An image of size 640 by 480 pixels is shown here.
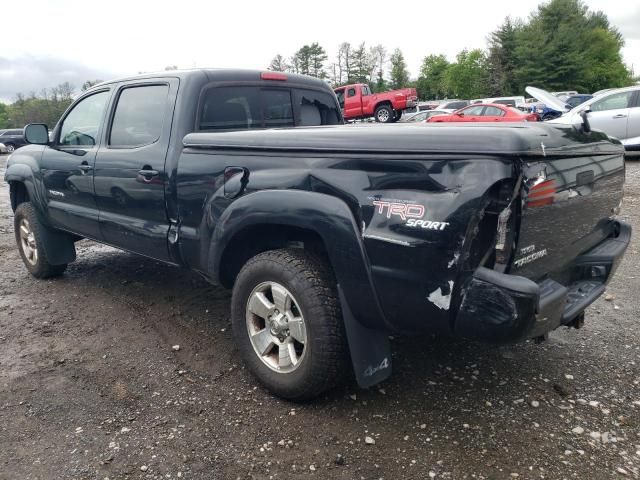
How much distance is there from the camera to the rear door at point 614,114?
11867 mm

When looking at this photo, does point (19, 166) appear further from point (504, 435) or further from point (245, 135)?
point (504, 435)

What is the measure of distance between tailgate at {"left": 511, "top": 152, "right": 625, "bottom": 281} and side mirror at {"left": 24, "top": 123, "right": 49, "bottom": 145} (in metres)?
4.28

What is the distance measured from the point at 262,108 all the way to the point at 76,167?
163 centimetres

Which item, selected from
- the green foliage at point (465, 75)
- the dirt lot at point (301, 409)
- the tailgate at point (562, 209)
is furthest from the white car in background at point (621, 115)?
the green foliage at point (465, 75)

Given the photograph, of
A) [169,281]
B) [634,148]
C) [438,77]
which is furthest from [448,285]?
[438,77]

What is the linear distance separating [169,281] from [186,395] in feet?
7.29

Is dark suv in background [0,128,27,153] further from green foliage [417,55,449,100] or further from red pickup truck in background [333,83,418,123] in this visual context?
green foliage [417,55,449,100]

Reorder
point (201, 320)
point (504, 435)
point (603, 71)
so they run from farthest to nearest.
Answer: point (603, 71) → point (201, 320) → point (504, 435)

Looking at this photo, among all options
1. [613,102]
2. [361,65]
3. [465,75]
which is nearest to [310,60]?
[361,65]

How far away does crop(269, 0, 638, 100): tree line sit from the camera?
177 feet

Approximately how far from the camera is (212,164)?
3.14 m

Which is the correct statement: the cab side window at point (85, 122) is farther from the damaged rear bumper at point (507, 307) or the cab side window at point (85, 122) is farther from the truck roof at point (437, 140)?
the damaged rear bumper at point (507, 307)

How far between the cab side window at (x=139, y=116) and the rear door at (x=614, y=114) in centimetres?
1081

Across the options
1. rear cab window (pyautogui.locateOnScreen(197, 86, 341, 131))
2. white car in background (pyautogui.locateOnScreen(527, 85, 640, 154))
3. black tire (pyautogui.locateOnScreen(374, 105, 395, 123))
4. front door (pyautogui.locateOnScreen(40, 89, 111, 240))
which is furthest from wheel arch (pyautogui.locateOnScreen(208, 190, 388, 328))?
black tire (pyautogui.locateOnScreen(374, 105, 395, 123))
